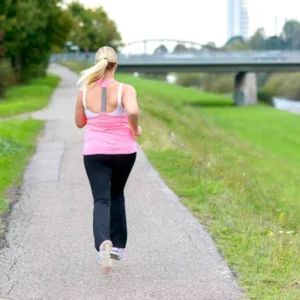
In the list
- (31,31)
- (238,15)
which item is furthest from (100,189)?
(238,15)

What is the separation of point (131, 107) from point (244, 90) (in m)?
58.7

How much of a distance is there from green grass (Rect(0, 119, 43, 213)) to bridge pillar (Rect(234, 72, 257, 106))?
40645 millimetres

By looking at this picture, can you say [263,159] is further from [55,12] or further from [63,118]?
[55,12]

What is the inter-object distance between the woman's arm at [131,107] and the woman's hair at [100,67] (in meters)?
0.23

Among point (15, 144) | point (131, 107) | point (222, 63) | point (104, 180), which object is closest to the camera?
point (131, 107)

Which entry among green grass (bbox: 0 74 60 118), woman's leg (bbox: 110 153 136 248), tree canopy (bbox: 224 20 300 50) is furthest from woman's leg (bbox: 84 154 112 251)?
tree canopy (bbox: 224 20 300 50)

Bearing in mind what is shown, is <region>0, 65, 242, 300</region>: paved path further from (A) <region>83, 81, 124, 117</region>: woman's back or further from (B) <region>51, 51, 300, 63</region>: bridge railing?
(B) <region>51, 51, 300, 63</region>: bridge railing

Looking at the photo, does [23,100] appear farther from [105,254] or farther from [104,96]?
[105,254]

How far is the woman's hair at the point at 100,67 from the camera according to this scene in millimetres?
6578

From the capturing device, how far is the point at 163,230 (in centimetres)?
851

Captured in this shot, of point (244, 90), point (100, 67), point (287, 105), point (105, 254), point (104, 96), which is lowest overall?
point (287, 105)

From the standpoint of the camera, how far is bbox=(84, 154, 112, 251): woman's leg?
668cm

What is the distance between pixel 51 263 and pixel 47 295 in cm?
101

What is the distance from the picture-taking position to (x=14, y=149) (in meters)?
16.7
